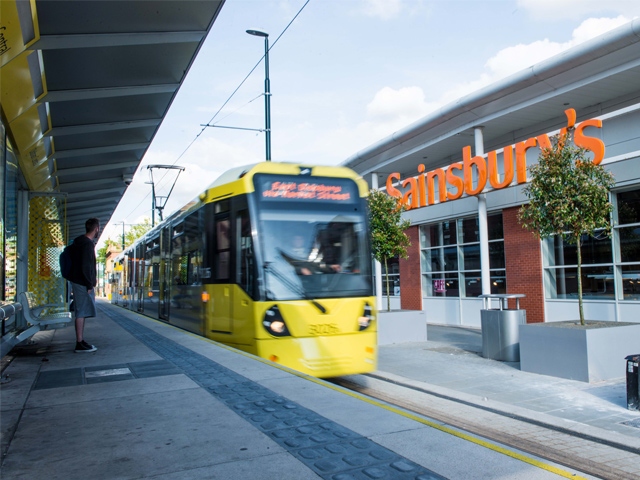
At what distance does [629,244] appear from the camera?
40.3ft

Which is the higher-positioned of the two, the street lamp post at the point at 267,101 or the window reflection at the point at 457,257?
the street lamp post at the point at 267,101

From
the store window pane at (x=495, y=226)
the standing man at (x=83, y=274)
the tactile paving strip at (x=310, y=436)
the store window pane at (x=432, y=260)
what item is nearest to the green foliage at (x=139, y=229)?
the store window pane at (x=432, y=260)

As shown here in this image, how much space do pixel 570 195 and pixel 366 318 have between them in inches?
160

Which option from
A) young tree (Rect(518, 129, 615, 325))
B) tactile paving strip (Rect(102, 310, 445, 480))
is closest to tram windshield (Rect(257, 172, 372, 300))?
tactile paving strip (Rect(102, 310, 445, 480))

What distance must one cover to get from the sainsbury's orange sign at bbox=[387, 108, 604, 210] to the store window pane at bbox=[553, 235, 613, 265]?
2180mm

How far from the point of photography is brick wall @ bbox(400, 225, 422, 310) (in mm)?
19281

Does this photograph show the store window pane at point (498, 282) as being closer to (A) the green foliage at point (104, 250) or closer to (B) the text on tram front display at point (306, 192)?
(B) the text on tram front display at point (306, 192)

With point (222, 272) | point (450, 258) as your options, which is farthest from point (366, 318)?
point (450, 258)

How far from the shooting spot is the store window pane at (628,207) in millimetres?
12162

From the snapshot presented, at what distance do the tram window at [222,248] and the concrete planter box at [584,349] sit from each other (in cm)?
504

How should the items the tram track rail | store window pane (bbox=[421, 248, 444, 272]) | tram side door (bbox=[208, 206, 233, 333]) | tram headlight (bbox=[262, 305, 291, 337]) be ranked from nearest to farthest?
the tram track rail
tram headlight (bbox=[262, 305, 291, 337])
tram side door (bbox=[208, 206, 233, 333])
store window pane (bbox=[421, 248, 444, 272])

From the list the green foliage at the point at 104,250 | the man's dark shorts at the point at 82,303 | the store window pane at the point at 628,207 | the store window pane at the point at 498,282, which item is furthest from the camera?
the green foliage at the point at 104,250

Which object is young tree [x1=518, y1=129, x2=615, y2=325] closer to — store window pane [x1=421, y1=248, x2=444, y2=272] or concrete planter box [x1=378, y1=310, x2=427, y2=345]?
concrete planter box [x1=378, y1=310, x2=427, y2=345]

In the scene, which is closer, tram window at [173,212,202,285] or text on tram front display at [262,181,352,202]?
text on tram front display at [262,181,352,202]
